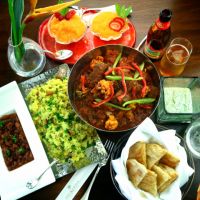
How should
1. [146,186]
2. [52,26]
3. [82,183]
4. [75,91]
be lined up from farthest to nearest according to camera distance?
[52,26] → [75,91] → [82,183] → [146,186]

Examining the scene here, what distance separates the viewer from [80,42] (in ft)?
5.86

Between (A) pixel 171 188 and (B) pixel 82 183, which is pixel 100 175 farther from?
(A) pixel 171 188

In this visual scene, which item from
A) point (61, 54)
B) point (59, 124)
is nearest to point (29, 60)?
point (61, 54)

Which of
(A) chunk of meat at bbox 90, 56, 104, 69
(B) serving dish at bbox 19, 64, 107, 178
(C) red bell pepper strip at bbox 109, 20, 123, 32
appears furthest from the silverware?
(C) red bell pepper strip at bbox 109, 20, 123, 32

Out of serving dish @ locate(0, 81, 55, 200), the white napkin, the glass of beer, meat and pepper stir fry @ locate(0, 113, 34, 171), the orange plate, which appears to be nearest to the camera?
the white napkin

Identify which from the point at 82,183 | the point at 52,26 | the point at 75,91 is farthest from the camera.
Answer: the point at 52,26

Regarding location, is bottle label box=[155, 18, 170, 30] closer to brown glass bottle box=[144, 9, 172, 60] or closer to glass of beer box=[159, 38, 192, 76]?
brown glass bottle box=[144, 9, 172, 60]

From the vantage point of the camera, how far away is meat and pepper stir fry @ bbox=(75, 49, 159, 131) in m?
1.53

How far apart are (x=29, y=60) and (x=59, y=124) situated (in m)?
0.37

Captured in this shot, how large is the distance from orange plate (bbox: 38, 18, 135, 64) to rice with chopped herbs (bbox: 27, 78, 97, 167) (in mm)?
221

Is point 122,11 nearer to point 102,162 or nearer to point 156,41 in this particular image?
point 156,41

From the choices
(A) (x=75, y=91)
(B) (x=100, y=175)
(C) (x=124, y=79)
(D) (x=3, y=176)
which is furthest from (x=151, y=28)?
(D) (x=3, y=176)

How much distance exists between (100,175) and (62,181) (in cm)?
17

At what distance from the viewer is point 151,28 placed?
5.39 feet
